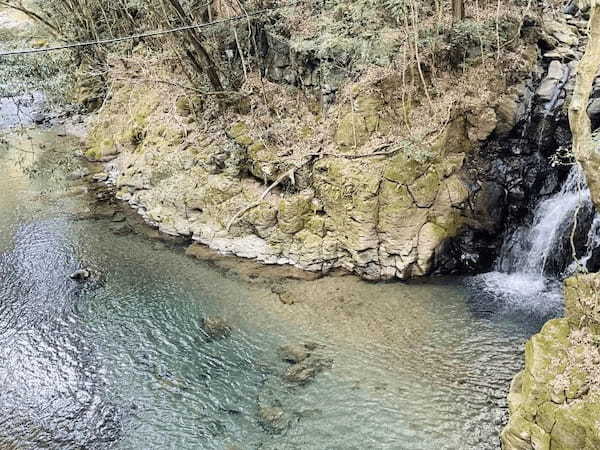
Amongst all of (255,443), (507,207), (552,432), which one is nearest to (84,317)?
(255,443)

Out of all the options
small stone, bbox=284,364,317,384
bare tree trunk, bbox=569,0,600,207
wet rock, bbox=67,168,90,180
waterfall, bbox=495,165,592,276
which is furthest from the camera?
wet rock, bbox=67,168,90,180

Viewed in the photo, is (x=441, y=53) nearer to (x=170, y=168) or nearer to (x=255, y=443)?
(x=170, y=168)

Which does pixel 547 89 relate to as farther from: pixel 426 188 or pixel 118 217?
pixel 118 217

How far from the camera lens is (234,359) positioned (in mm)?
10102

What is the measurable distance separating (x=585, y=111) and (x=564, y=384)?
4033 millimetres

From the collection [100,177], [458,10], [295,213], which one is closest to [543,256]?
[295,213]

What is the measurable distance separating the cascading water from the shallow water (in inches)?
16.7

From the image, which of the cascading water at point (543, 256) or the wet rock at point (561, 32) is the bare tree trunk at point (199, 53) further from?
the cascading water at point (543, 256)

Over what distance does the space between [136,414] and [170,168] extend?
9172mm

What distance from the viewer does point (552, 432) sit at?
630 cm

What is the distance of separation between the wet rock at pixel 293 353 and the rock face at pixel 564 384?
165 inches

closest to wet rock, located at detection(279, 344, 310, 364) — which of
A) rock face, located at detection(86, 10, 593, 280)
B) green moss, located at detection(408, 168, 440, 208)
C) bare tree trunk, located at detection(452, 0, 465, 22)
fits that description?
rock face, located at detection(86, 10, 593, 280)

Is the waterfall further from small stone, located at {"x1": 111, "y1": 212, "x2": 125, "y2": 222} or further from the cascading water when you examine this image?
small stone, located at {"x1": 111, "y1": 212, "x2": 125, "y2": 222}

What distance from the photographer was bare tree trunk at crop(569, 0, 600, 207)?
6.74 m
